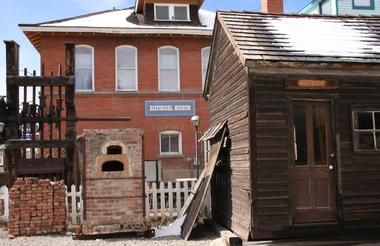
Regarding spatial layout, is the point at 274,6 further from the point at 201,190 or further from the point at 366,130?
the point at 366,130

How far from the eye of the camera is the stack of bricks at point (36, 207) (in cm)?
1066

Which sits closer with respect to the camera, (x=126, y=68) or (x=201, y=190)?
(x=201, y=190)

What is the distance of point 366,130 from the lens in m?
9.12

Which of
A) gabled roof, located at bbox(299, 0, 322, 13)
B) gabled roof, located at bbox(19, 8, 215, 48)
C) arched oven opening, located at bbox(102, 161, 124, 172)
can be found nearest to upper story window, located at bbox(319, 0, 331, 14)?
gabled roof, located at bbox(299, 0, 322, 13)

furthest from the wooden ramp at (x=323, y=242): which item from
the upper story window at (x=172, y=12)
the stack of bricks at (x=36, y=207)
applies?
the upper story window at (x=172, y=12)

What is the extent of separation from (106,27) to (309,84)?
1432 centimetres

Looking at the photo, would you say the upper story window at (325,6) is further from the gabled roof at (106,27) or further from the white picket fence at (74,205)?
the white picket fence at (74,205)

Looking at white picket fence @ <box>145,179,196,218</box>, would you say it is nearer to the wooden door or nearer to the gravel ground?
the gravel ground

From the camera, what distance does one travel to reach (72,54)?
13.1m

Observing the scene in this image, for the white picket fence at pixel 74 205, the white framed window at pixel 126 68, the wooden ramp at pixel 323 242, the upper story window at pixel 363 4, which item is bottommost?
the wooden ramp at pixel 323 242

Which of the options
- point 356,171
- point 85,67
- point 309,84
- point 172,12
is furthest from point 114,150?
point 172,12

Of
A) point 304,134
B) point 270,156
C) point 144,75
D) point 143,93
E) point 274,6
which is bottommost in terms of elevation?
point 270,156

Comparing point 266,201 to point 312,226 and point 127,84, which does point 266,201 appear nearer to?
point 312,226

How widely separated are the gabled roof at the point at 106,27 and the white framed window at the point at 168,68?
96cm
